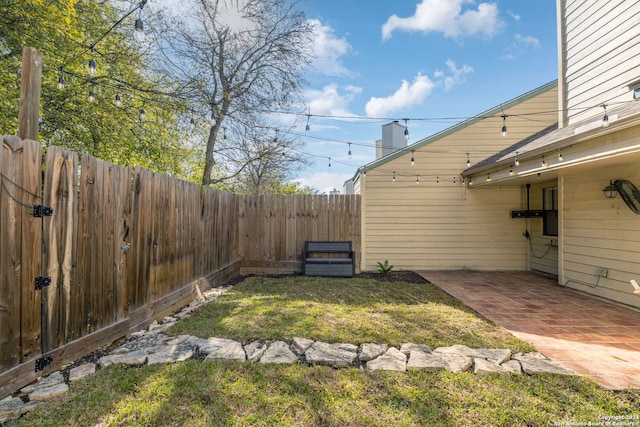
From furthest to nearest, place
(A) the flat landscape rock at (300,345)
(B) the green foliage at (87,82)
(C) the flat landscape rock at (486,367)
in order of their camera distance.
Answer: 1. (B) the green foliage at (87,82)
2. (A) the flat landscape rock at (300,345)
3. (C) the flat landscape rock at (486,367)

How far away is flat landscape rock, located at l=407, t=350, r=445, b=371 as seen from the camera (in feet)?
7.16

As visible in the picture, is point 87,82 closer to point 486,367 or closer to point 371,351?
point 371,351

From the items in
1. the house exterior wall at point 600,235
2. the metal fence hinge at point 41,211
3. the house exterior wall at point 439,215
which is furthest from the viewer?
the house exterior wall at point 439,215

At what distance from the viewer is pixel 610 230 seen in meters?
4.06

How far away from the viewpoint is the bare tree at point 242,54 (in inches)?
255

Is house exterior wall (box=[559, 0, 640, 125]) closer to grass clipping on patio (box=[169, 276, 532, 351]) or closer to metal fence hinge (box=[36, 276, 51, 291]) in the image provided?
grass clipping on patio (box=[169, 276, 532, 351])

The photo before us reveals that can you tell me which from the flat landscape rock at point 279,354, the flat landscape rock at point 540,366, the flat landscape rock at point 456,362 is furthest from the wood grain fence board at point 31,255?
the flat landscape rock at point 540,366

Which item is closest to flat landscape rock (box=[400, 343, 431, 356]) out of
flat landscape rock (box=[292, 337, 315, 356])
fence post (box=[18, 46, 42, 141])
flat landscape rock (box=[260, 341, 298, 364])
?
flat landscape rock (box=[292, 337, 315, 356])

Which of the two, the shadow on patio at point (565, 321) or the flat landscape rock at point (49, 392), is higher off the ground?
the flat landscape rock at point (49, 392)

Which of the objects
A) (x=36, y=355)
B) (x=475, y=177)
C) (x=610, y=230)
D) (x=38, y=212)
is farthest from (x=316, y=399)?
(x=475, y=177)

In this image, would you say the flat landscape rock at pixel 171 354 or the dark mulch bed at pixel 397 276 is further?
the dark mulch bed at pixel 397 276

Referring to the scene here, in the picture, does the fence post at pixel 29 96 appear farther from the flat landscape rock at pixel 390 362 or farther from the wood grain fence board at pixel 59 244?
the flat landscape rock at pixel 390 362

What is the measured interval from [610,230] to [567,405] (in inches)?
146

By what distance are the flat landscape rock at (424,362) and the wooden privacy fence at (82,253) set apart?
8.85 ft
